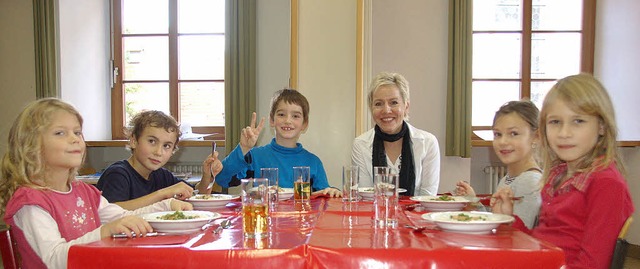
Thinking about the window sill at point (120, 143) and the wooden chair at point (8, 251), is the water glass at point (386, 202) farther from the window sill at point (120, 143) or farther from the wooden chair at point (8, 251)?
the window sill at point (120, 143)

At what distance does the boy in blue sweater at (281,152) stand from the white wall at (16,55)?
2.81 meters

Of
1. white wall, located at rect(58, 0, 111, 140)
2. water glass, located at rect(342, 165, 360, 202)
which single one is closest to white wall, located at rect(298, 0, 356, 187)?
water glass, located at rect(342, 165, 360, 202)

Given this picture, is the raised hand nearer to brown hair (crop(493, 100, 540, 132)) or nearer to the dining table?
brown hair (crop(493, 100, 540, 132))

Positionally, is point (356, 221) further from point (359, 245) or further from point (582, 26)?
point (582, 26)

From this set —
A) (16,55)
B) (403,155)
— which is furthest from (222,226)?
(16,55)

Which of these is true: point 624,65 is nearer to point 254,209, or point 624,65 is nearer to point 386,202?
point 386,202

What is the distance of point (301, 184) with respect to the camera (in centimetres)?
191

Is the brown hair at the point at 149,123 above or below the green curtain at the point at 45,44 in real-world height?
below

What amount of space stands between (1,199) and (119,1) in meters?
3.90

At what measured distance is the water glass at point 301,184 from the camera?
190 cm

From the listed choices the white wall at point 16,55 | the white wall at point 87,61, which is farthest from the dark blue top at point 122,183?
the white wall at point 16,55

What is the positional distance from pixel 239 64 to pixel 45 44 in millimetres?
1637

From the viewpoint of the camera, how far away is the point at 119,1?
495 centimetres

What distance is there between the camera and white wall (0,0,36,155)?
4.54 m
